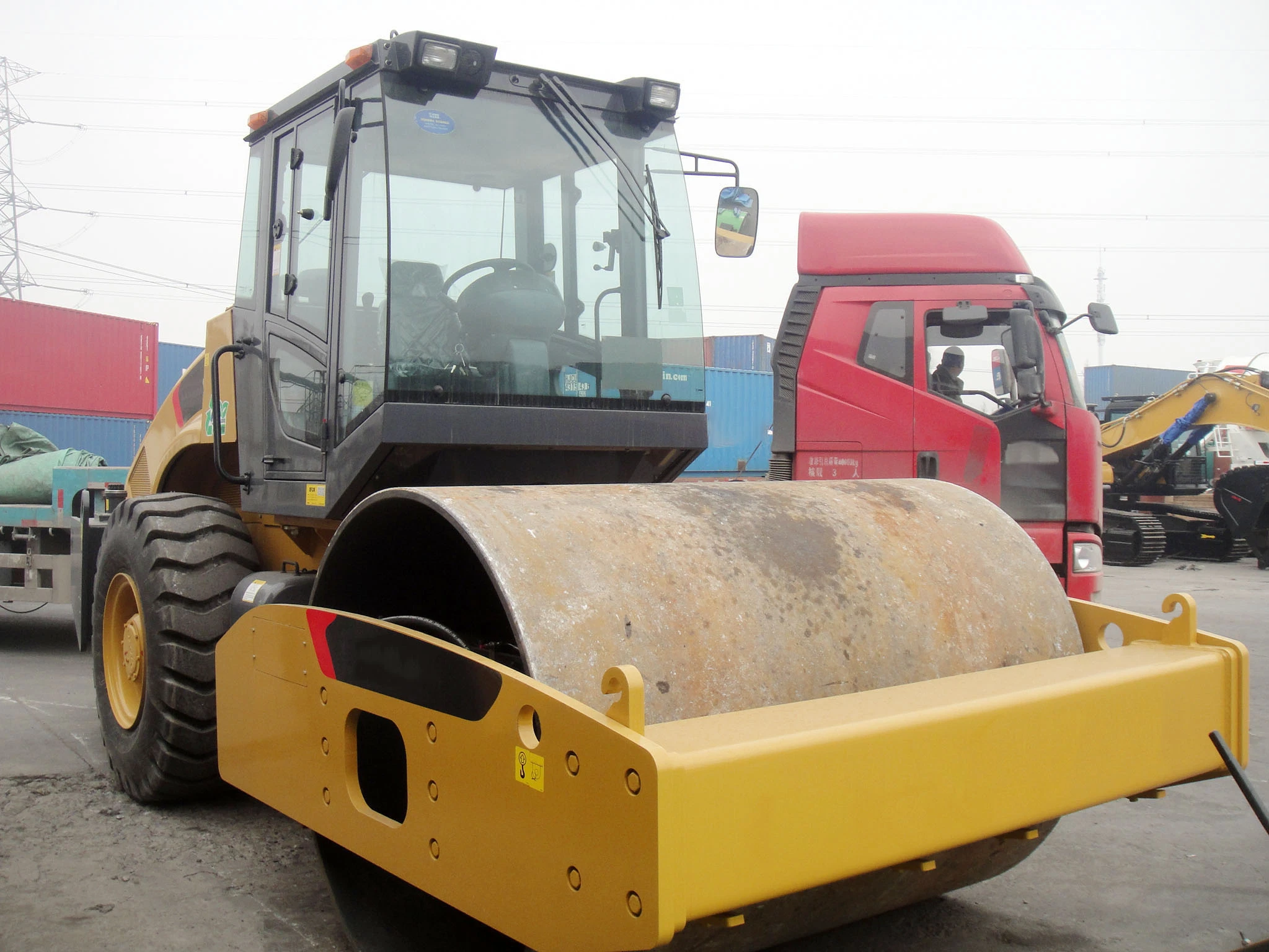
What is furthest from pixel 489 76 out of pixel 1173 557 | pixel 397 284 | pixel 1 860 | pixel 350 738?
pixel 1173 557

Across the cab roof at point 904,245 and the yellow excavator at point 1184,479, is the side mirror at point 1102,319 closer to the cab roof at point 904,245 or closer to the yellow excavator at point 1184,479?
the cab roof at point 904,245

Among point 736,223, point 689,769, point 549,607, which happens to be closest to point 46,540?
point 736,223

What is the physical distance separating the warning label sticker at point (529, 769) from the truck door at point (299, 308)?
1.92m

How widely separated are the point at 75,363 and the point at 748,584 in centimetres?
2190

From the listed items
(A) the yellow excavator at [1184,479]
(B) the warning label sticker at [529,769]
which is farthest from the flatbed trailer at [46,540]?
(A) the yellow excavator at [1184,479]

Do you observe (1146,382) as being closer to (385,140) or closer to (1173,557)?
(1173,557)

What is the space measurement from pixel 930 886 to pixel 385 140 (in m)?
2.56

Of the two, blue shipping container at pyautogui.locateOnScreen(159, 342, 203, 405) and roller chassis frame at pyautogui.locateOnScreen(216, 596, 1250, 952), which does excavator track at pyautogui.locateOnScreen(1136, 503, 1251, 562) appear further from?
blue shipping container at pyautogui.locateOnScreen(159, 342, 203, 405)

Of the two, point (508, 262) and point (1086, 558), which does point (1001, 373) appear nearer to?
point (1086, 558)

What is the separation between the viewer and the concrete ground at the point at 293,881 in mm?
3193

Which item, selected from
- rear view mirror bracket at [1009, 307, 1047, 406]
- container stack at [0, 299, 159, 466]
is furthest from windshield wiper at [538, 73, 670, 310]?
container stack at [0, 299, 159, 466]

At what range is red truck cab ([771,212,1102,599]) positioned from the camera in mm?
6570

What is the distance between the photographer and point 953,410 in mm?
6754

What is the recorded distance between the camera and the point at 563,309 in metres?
3.74
